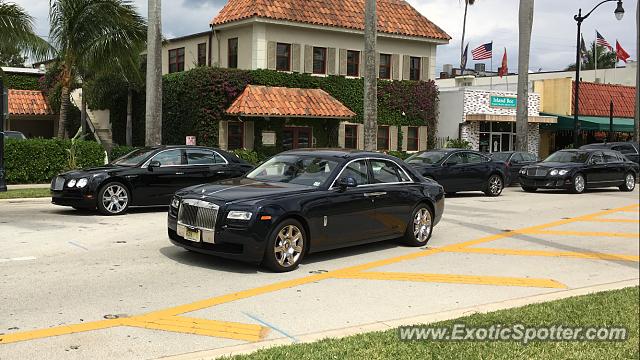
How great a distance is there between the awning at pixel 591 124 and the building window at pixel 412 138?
1044 cm

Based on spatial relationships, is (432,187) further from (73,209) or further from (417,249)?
(73,209)

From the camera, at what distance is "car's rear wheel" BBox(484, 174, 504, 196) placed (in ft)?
65.3

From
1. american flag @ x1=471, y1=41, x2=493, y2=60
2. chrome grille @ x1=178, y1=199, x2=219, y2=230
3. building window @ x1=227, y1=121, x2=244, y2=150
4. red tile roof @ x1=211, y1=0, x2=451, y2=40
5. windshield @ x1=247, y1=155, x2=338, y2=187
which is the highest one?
red tile roof @ x1=211, y1=0, x2=451, y2=40

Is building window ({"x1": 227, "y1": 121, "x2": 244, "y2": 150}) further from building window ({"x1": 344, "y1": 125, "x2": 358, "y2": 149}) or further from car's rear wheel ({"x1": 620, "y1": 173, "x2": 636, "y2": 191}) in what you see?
car's rear wheel ({"x1": 620, "y1": 173, "x2": 636, "y2": 191})

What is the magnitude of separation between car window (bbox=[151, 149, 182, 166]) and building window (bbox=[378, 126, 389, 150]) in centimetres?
2003

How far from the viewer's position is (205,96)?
90.8ft

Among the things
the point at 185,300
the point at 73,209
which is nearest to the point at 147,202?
the point at 73,209

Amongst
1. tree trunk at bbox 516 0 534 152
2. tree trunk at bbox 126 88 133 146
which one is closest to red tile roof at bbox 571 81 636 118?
tree trunk at bbox 516 0 534 152

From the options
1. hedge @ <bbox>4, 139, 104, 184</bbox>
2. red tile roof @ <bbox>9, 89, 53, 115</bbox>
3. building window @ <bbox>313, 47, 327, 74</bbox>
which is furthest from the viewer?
red tile roof @ <bbox>9, 89, 53, 115</bbox>

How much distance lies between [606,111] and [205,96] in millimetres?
27800

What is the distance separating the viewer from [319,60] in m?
31.3

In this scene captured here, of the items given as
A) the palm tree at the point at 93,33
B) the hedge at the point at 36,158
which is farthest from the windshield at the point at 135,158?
the palm tree at the point at 93,33

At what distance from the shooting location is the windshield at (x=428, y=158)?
19.0 m

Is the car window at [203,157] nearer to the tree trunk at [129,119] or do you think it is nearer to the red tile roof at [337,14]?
the red tile roof at [337,14]
